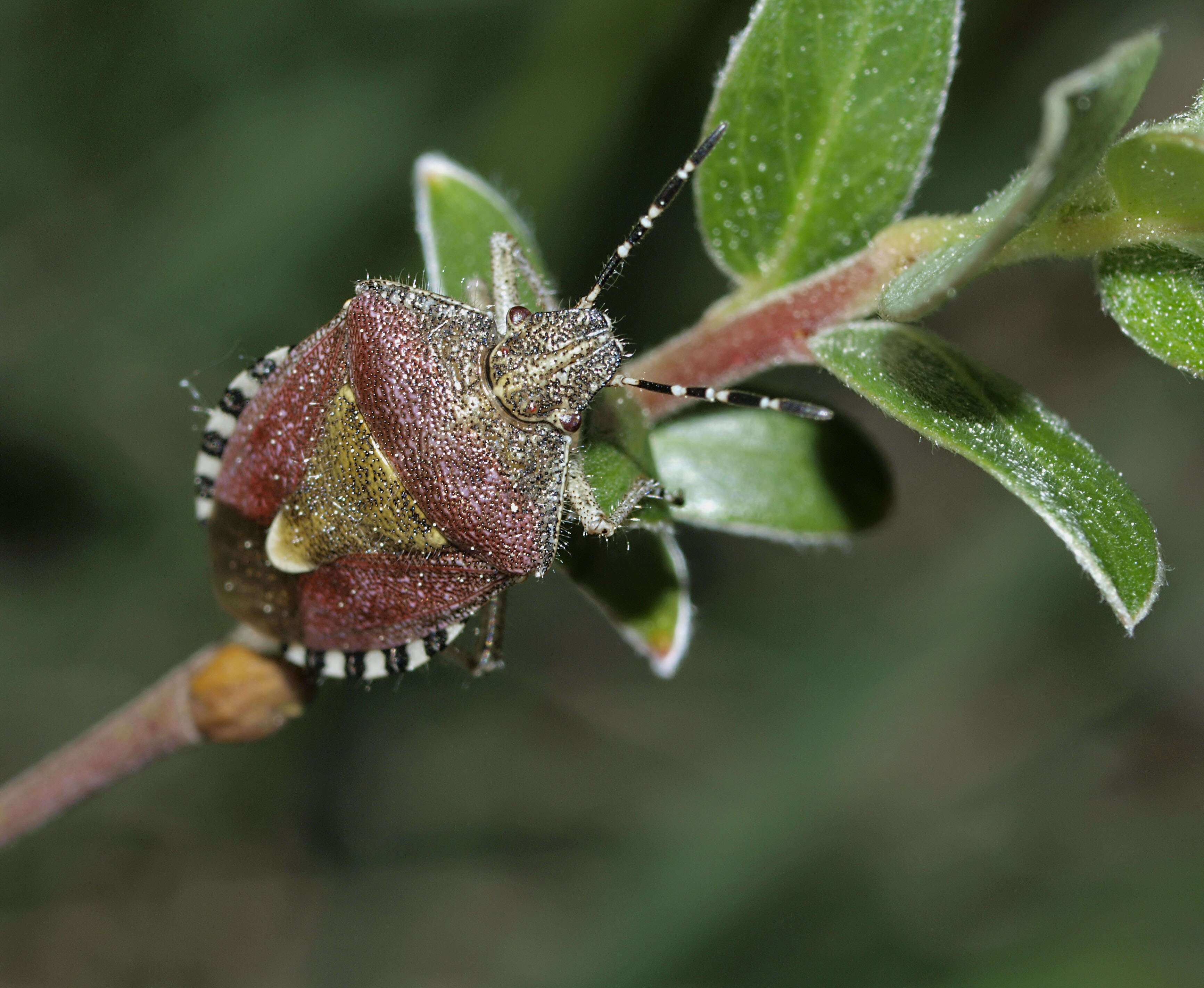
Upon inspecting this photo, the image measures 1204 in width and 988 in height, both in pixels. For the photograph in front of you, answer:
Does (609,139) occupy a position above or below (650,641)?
above

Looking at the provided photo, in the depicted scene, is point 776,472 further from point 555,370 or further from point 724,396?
point 555,370

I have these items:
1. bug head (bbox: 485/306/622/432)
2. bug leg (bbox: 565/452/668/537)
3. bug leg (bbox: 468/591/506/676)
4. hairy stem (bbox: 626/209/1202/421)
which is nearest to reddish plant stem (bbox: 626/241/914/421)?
hairy stem (bbox: 626/209/1202/421)

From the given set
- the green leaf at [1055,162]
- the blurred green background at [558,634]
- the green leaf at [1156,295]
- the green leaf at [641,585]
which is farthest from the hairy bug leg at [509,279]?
the blurred green background at [558,634]

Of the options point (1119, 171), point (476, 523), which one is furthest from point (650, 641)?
point (1119, 171)

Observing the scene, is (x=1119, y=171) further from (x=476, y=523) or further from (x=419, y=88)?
(x=419, y=88)

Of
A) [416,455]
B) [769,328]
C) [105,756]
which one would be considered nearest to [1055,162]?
[769,328]

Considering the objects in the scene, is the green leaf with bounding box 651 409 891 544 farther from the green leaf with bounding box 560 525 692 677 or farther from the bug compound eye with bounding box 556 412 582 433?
the bug compound eye with bounding box 556 412 582 433
